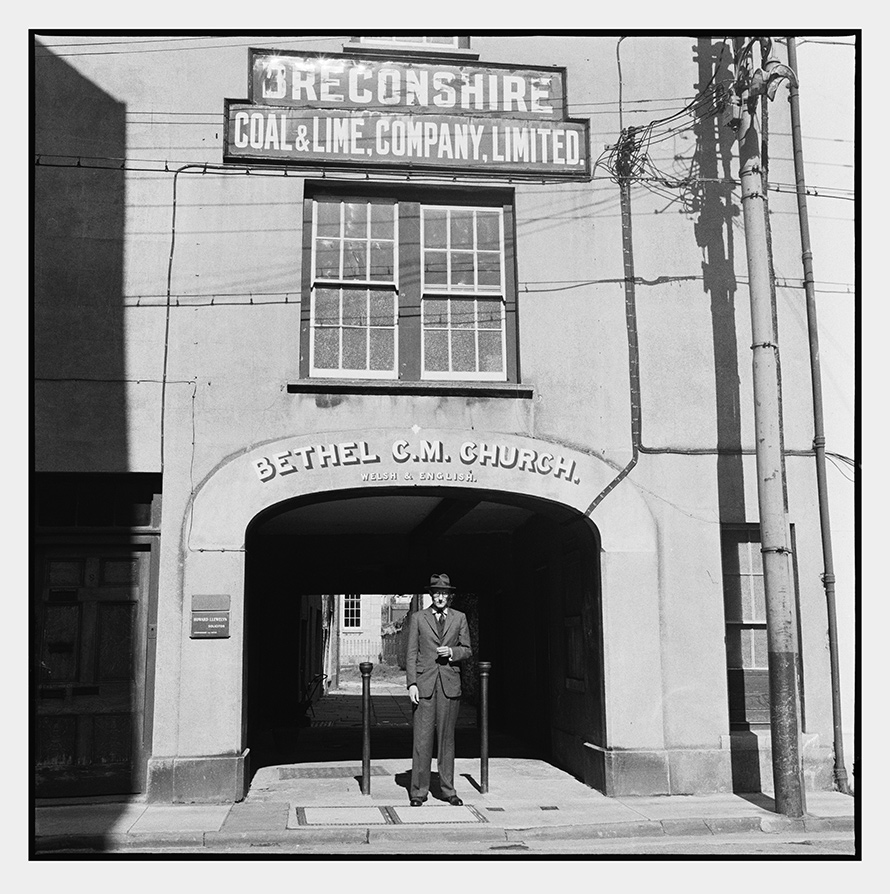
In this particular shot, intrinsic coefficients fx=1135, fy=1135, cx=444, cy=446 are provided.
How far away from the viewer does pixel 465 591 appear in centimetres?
1716

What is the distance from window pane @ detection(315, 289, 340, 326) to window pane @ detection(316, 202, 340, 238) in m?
0.60

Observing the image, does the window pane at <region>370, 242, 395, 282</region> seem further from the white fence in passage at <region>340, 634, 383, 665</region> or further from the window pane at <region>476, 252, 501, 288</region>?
the white fence in passage at <region>340, 634, 383, 665</region>

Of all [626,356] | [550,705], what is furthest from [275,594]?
[626,356]

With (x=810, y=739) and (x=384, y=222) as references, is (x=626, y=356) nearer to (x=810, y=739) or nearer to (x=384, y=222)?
(x=384, y=222)

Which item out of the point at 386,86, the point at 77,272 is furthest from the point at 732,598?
the point at 77,272

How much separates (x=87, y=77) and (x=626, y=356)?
19.6 ft

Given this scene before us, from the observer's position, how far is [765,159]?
11.4 meters

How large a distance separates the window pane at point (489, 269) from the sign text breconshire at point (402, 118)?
0.86 metres

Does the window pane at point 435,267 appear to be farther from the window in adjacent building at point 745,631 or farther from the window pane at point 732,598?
the window pane at point 732,598

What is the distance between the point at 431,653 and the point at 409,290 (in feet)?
11.7

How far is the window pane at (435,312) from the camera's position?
37.1 ft

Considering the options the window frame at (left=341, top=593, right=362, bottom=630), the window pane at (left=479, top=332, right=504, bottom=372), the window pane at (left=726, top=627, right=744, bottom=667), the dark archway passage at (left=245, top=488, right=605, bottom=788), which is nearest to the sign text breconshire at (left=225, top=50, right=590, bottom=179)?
the window pane at (left=479, top=332, right=504, bottom=372)

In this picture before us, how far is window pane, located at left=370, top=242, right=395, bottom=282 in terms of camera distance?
11.3m

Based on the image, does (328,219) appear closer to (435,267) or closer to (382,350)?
(435,267)
